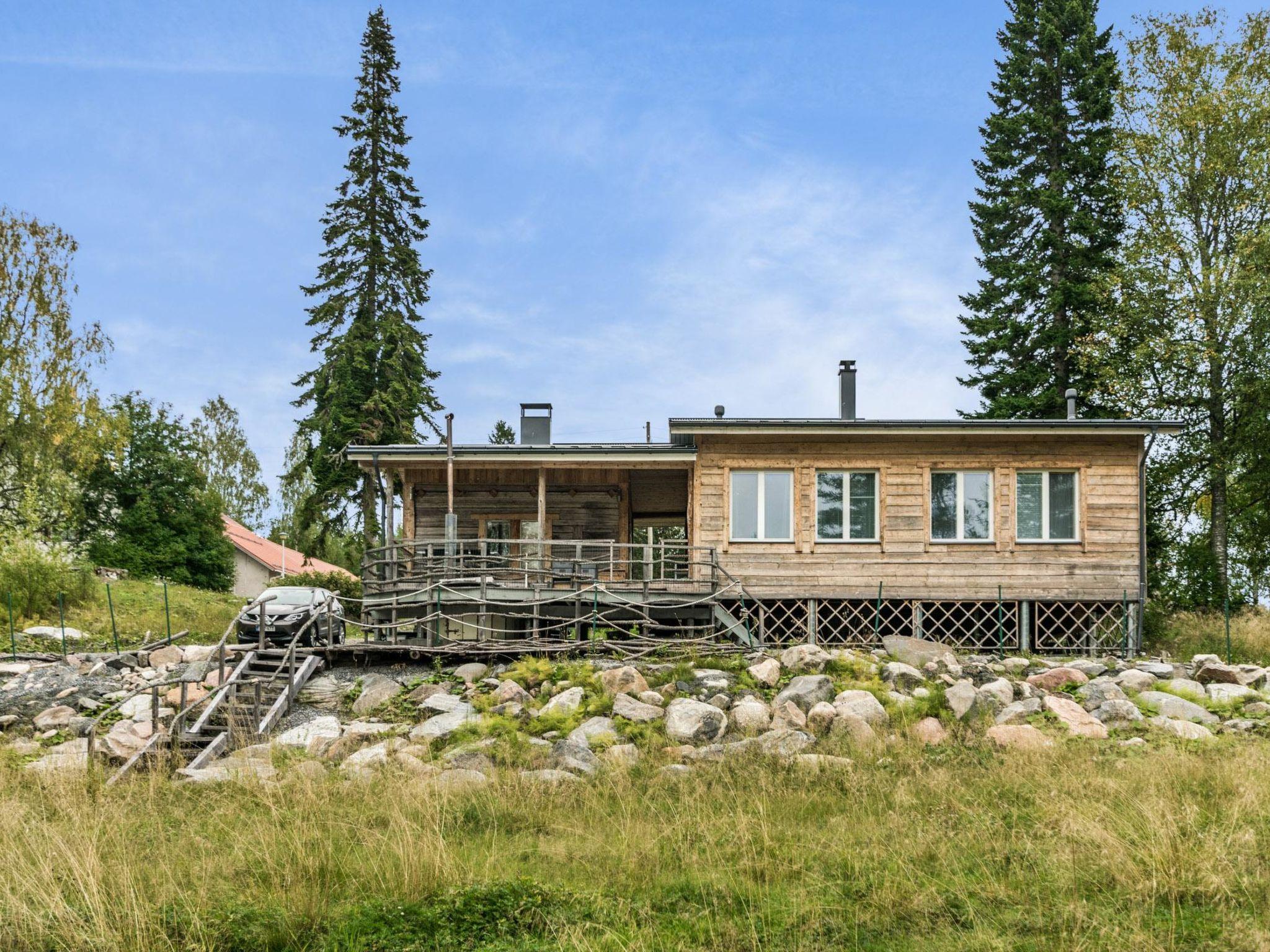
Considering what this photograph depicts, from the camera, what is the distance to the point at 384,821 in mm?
9555

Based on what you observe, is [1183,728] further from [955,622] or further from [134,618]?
[134,618]

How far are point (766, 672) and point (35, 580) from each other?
20863mm

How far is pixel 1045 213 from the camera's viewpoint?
1303 inches

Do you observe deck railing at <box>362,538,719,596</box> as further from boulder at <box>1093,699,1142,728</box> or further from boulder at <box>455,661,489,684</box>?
boulder at <box>1093,699,1142,728</box>

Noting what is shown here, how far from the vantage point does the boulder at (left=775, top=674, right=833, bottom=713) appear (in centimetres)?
1577

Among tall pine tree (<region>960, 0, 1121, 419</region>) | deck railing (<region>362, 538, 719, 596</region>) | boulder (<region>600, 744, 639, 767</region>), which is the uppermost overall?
tall pine tree (<region>960, 0, 1121, 419</region>)

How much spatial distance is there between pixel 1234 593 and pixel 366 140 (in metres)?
29.9

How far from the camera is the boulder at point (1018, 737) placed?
1355 centimetres

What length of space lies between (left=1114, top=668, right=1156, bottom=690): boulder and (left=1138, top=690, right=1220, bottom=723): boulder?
676 mm


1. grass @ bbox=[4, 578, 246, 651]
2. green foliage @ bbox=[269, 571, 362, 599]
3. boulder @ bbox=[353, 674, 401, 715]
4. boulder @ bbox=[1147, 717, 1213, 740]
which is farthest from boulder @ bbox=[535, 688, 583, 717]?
green foliage @ bbox=[269, 571, 362, 599]

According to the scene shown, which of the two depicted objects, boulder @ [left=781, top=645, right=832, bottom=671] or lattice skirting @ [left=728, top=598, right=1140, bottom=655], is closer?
boulder @ [left=781, top=645, right=832, bottom=671]

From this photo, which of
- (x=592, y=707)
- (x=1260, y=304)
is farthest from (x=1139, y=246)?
(x=592, y=707)

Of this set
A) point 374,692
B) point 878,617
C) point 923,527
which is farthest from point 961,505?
point 374,692

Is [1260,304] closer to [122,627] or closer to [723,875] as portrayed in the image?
[723,875]
